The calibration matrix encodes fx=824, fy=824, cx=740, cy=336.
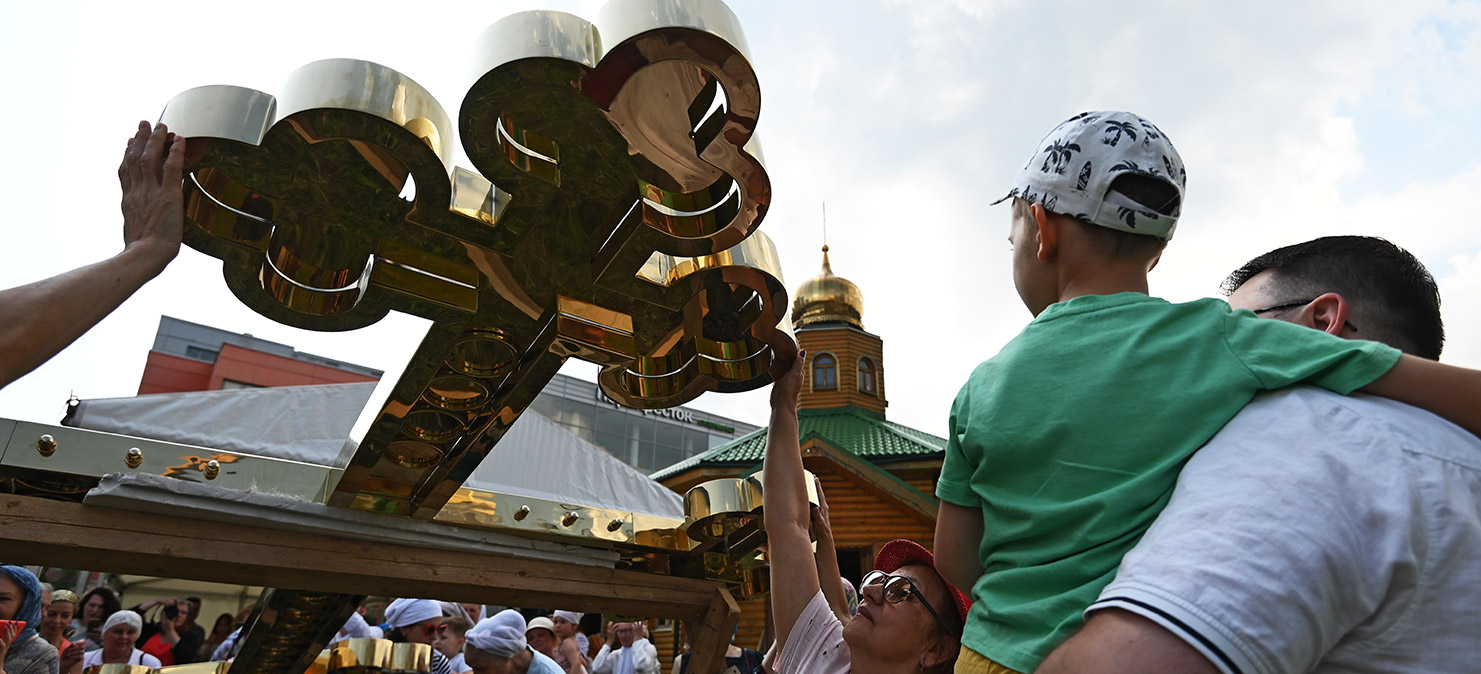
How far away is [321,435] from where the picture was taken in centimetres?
515

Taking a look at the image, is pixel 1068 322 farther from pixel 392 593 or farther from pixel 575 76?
pixel 392 593

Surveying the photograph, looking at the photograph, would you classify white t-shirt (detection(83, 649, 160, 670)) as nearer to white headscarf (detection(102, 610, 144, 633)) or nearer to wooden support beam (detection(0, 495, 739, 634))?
white headscarf (detection(102, 610, 144, 633))

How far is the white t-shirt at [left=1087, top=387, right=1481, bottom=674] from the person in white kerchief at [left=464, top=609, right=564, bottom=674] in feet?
18.5

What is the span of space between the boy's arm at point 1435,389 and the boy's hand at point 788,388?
1.50 meters

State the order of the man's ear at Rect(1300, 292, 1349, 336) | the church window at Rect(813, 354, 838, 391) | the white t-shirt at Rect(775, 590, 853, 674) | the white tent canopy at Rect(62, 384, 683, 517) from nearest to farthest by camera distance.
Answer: the man's ear at Rect(1300, 292, 1349, 336) < the white t-shirt at Rect(775, 590, 853, 674) < the white tent canopy at Rect(62, 384, 683, 517) < the church window at Rect(813, 354, 838, 391)

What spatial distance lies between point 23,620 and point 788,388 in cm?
511

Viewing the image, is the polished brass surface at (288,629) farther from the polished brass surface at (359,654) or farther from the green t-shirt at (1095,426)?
the green t-shirt at (1095,426)

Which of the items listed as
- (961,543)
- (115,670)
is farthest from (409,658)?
(961,543)

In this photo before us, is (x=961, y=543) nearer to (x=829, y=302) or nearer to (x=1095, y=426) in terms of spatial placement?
(x=1095, y=426)

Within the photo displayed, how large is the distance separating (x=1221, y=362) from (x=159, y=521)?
8.66 feet

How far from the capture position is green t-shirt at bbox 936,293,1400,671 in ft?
3.26

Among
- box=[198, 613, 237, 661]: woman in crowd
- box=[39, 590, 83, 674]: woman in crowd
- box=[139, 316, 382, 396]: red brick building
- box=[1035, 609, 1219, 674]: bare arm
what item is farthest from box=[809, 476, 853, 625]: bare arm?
box=[139, 316, 382, 396]: red brick building

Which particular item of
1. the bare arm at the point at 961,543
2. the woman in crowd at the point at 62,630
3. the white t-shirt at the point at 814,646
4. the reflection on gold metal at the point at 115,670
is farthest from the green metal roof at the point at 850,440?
the bare arm at the point at 961,543

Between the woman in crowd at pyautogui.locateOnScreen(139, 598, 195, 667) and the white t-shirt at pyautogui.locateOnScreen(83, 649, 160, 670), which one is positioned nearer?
the white t-shirt at pyautogui.locateOnScreen(83, 649, 160, 670)
